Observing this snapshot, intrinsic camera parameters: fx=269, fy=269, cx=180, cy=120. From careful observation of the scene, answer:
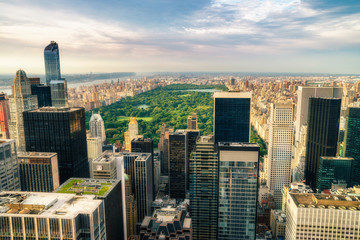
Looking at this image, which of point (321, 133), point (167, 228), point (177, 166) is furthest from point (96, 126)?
point (321, 133)

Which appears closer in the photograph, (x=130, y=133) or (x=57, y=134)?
(x=57, y=134)

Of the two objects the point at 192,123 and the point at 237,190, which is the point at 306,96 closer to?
the point at 192,123

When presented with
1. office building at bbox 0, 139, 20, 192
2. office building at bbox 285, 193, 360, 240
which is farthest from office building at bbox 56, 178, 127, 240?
office building at bbox 285, 193, 360, 240

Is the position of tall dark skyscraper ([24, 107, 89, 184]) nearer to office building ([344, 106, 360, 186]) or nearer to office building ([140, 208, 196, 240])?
office building ([140, 208, 196, 240])

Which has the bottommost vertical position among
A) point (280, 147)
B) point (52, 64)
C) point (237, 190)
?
point (280, 147)

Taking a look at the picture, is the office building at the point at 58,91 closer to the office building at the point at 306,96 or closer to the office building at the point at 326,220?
the office building at the point at 326,220

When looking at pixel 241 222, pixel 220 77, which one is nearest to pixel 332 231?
pixel 241 222

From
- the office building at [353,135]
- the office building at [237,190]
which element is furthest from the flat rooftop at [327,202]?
the office building at [353,135]
